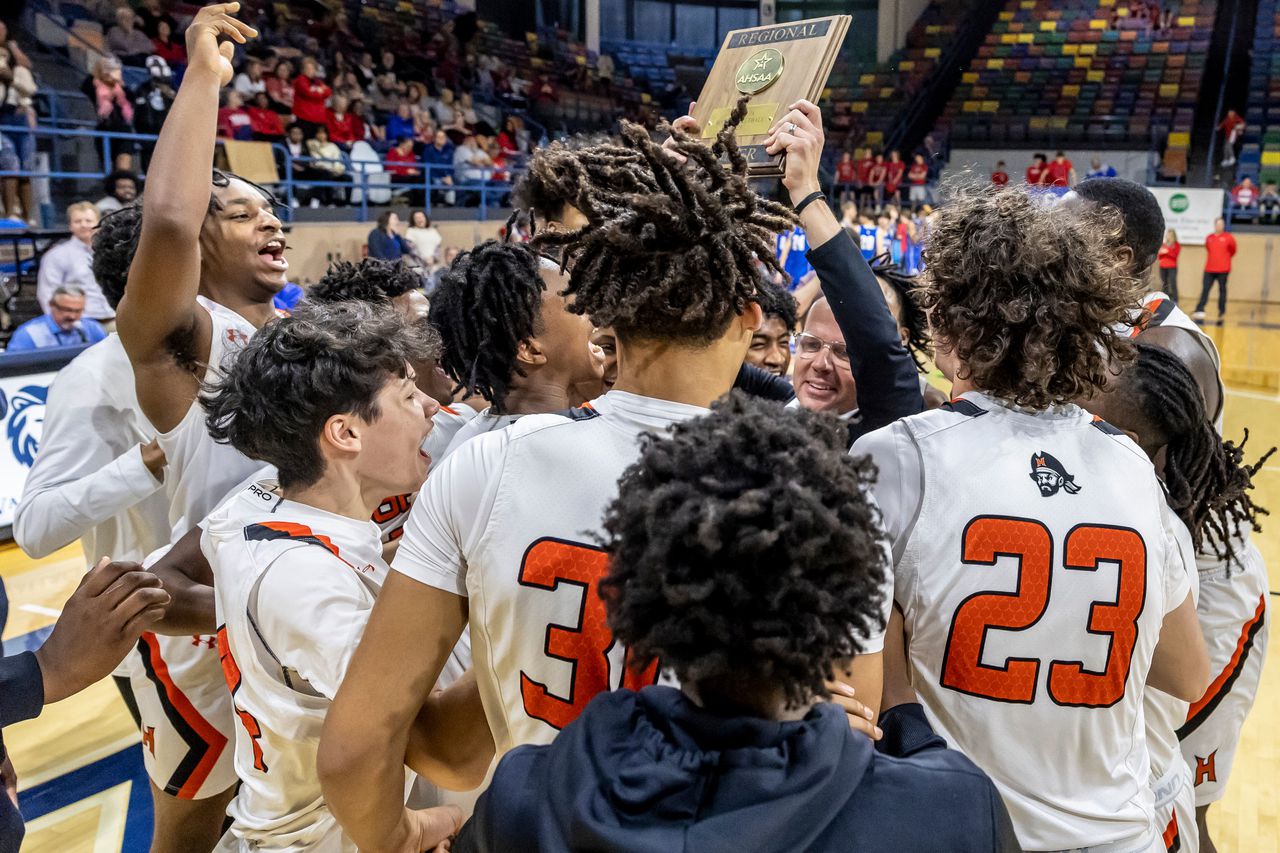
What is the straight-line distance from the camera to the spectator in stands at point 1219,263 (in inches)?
642

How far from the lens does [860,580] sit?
3.73 feet

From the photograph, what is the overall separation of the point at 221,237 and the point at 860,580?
2.25 meters

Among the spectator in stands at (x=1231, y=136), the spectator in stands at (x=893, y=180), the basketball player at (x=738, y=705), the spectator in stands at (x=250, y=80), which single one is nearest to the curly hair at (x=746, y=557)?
the basketball player at (x=738, y=705)

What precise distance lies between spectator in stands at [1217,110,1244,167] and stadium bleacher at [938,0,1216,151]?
0.97 metres

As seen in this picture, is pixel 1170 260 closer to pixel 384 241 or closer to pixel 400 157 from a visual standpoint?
pixel 400 157

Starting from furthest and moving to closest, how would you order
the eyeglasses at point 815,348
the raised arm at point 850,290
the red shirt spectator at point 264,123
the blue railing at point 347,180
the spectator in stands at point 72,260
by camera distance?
the red shirt spectator at point 264,123, the blue railing at point 347,180, the spectator in stands at point 72,260, the eyeglasses at point 815,348, the raised arm at point 850,290

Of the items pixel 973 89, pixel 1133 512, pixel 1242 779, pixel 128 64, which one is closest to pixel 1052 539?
pixel 1133 512

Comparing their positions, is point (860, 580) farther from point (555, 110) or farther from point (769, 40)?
point (555, 110)

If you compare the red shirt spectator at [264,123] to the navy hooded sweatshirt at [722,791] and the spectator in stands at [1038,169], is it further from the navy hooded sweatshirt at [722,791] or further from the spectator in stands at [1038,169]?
the navy hooded sweatshirt at [722,791]

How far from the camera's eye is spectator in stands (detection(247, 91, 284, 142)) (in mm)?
12227

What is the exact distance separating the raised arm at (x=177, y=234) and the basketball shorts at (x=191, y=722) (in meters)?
0.41

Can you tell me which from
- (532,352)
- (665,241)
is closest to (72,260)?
(532,352)

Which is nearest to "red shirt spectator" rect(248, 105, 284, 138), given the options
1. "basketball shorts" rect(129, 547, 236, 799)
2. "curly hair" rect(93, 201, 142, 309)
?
"curly hair" rect(93, 201, 142, 309)

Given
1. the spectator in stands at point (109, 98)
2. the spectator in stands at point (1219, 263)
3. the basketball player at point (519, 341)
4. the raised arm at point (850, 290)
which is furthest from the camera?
the spectator in stands at point (1219, 263)
